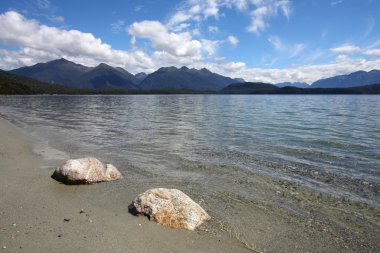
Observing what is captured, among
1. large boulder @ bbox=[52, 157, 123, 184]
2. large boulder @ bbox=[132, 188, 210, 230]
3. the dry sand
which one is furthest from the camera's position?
large boulder @ bbox=[52, 157, 123, 184]

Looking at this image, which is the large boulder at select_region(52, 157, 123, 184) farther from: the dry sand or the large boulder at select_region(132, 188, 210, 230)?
the large boulder at select_region(132, 188, 210, 230)

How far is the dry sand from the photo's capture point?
26.2 ft

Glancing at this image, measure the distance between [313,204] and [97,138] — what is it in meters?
20.8

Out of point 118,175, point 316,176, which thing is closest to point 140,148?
point 118,175

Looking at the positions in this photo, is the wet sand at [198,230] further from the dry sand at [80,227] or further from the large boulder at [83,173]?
the large boulder at [83,173]

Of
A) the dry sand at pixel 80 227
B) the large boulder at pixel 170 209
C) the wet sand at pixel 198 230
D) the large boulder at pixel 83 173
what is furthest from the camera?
the large boulder at pixel 83 173

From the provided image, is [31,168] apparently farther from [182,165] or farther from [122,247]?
[122,247]

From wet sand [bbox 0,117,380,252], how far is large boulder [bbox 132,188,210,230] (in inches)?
11.8

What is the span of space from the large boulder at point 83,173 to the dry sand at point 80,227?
1.71ft

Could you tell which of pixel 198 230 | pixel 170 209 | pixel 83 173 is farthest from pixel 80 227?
pixel 83 173

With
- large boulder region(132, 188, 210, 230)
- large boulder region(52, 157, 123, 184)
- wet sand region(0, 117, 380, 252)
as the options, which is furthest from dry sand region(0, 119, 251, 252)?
large boulder region(52, 157, 123, 184)

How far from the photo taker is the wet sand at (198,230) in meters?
8.31

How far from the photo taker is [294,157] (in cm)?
2002

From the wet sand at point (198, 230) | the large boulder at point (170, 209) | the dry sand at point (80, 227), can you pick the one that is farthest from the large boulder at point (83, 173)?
the large boulder at point (170, 209)
